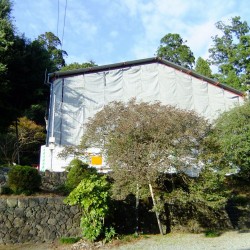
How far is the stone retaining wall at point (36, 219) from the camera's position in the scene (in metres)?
10.2

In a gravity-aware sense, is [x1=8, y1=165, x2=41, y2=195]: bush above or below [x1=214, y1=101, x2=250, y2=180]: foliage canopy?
below

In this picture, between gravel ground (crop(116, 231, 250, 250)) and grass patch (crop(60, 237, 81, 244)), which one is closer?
gravel ground (crop(116, 231, 250, 250))

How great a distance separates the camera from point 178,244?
31.9 feet

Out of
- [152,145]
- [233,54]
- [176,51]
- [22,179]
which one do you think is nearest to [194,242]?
[152,145]

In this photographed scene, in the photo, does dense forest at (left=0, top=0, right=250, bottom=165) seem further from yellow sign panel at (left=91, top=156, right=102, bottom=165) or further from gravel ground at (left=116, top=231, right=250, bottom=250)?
gravel ground at (left=116, top=231, right=250, bottom=250)

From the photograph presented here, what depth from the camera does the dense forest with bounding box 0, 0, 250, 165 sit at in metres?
16.6

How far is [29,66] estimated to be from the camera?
18547mm

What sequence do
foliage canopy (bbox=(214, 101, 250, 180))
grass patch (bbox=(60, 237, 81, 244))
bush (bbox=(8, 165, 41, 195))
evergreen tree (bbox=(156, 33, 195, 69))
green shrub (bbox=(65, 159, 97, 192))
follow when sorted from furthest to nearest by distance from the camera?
evergreen tree (bbox=(156, 33, 195, 69)) → foliage canopy (bbox=(214, 101, 250, 180)) → green shrub (bbox=(65, 159, 97, 192)) → bush (bbox=(8, 165, 41, 195)) → grass patch (bbox=(60, 237, 81, 244))

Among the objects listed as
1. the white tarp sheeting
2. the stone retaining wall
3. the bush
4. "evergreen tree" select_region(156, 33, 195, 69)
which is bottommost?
the stone retaining wall

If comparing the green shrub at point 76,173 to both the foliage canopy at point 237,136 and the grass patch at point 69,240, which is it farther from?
the foliage canopy at point 237,136

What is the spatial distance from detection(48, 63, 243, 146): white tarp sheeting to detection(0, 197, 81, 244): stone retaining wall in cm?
826

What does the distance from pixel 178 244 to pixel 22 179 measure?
5.67 metres

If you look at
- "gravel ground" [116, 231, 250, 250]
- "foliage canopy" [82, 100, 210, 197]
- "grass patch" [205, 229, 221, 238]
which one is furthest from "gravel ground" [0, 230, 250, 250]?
"foliage canopy" [82, 100, 210, 197]

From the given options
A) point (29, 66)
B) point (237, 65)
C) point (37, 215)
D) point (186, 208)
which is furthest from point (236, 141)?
point (237, 65)
